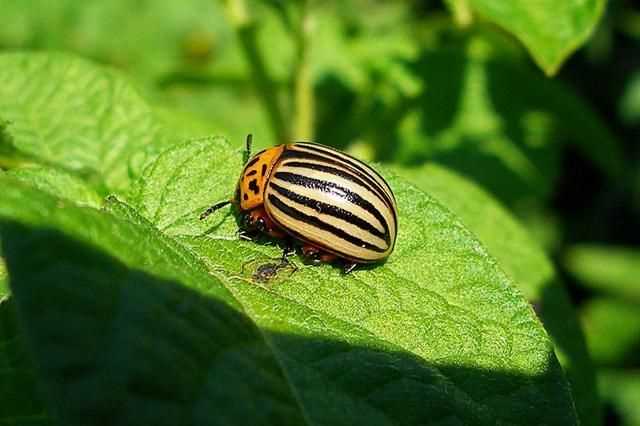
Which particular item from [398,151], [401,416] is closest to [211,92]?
[398,151]

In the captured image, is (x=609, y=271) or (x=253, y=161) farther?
(x=609, y=271)

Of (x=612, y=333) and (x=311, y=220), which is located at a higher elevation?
(x=612, y=333)

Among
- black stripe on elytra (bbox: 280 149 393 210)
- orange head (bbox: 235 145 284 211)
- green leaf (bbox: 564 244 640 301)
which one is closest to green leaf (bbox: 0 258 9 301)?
orange head (bbox: 235 145 284 211)

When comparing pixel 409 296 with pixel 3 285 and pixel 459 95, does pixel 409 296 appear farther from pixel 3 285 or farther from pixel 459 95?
pixel 459 95

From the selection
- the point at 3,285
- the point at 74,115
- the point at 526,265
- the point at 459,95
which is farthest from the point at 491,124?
the point at 3,285

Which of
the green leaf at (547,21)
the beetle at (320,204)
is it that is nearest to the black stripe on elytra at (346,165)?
the beetle at (320,204)

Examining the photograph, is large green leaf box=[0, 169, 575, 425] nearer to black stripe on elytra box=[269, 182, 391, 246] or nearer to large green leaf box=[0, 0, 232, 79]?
black stripe on elytra box=[269, 182, 391, 246]
